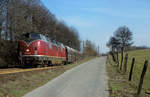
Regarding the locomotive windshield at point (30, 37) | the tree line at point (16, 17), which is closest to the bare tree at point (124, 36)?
the tree line at point (16, 17)

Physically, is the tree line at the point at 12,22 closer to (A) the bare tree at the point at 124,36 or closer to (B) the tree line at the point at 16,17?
(B) the tree line at the point at 16,17

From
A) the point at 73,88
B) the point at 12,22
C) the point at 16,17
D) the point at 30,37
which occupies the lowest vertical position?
the point at 73,88

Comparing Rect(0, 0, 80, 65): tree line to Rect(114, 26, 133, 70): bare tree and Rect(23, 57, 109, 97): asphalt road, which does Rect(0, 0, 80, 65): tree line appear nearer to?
Rect(23, 57, 109, 97): asphalt road

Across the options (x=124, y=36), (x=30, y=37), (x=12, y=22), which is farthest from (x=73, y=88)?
(x=124, y=36)

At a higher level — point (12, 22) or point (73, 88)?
point (12, 22)

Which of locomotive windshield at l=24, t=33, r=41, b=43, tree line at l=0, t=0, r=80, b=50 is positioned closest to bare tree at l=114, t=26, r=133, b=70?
tree line at l=0, t=0, r=80, b=50

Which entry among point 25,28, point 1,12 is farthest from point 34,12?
point 1,12

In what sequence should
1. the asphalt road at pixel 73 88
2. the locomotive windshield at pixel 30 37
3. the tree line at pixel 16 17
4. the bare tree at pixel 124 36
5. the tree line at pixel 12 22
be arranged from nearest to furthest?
the asphalt road at pixel 73 88
the locomotive windshield at pixel 30 37
the tree line at pixel 12 22
the tree line at pixel 16 17
the bare tree at pixel 124 36

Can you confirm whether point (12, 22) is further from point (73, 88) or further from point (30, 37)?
point (73, 88)

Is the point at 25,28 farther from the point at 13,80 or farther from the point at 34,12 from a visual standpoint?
the point at 13,80

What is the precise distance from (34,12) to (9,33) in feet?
41.0

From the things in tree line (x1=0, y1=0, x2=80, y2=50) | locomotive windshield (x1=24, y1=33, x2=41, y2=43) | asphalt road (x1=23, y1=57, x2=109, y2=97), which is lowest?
asphalt road (x1=23, y1=57, x2=109, y2=97)

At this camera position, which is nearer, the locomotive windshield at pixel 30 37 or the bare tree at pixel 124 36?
the locomotive windshield at pixel 30 37

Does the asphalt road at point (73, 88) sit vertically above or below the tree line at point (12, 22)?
below
